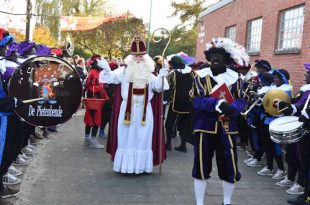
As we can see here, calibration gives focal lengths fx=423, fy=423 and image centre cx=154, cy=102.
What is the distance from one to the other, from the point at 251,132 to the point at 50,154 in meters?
3.76

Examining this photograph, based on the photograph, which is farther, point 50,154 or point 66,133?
point 66,133

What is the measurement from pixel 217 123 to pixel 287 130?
99 centimetres

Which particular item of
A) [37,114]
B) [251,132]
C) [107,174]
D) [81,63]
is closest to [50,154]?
[107,174]

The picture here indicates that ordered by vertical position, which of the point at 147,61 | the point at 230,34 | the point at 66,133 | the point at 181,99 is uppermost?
the point at 230,34

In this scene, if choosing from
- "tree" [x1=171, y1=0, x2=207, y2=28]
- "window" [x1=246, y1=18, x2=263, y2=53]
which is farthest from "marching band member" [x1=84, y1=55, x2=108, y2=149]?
"tree" [x1=171, y1=0, x2=207, y2=28]

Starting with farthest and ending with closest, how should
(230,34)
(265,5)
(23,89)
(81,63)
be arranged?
(230,34), (81,63), (265,5), (23,89)

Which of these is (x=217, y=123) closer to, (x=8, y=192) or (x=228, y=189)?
(x=228, y=189)

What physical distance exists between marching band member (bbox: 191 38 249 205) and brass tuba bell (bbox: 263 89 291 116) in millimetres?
1307

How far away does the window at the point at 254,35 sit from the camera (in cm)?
1299

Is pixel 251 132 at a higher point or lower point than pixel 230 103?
lower

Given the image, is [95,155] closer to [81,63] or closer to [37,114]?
[37,114]

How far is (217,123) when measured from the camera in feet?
16.1

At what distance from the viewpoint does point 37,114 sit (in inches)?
186

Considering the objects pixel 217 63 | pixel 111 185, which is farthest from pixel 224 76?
pixel 111 185
